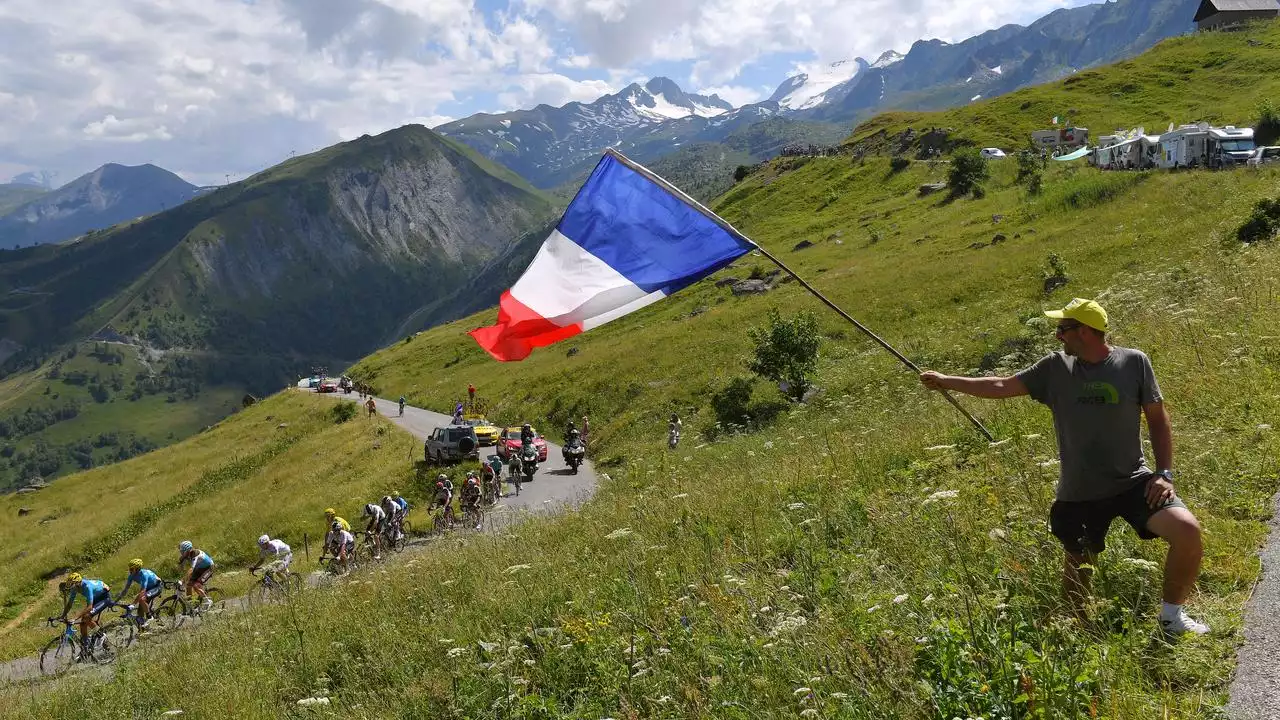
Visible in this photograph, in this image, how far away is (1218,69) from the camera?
10000 cm

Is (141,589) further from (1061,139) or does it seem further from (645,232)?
(1061,139)

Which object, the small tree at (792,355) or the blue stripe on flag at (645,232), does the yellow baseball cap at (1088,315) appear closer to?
the blue stripe on flag at (645,232)

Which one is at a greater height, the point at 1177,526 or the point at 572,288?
the point at 572,288

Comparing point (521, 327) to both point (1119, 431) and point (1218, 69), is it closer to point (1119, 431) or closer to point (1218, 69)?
point (1119, 431)

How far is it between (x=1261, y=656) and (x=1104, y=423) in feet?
4.79

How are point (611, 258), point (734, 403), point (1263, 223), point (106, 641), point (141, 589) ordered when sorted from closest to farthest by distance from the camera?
point (611, 258)
point (106, 641)
point (141, 589)
point (1263, 223)
point (734, 403)

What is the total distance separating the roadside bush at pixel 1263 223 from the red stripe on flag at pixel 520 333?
2085 cm

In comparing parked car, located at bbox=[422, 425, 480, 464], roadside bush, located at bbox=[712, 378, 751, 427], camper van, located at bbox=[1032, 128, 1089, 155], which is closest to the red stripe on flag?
roadside bush, located at bbox=[712, 378, 751, 427]

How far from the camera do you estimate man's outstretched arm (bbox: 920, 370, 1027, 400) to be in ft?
17.6

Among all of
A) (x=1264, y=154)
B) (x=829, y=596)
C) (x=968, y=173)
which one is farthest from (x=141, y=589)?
(x=968, y=173)

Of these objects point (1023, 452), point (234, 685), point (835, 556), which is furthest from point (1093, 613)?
point (234, 685)

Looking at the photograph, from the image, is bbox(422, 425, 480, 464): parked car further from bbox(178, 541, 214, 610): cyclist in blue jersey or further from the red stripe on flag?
the red stripe on flag

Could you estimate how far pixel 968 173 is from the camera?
68.1 metres

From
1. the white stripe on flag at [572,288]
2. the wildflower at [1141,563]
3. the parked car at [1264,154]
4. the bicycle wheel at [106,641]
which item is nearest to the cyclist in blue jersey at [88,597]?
the bicycle wheel at [106,641]
